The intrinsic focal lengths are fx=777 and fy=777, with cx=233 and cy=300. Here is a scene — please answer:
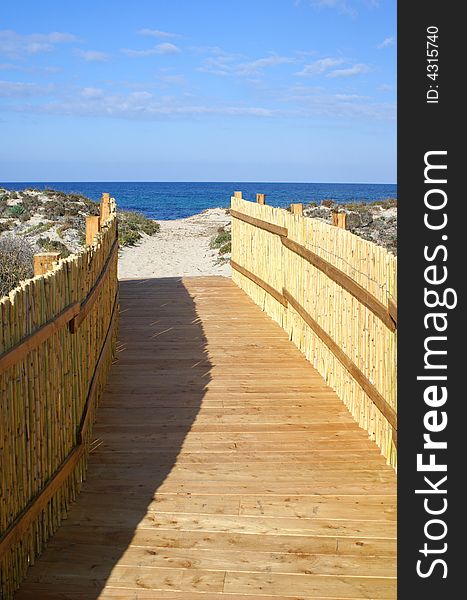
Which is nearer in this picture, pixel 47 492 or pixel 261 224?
pixel 47 492

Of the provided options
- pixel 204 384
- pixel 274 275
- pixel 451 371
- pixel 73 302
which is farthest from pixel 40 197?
pixel 451 371

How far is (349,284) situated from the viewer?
21.3 ft

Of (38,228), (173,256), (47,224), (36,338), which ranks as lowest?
(173,256)

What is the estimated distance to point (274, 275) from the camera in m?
10.5

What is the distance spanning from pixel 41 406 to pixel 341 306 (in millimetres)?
3378

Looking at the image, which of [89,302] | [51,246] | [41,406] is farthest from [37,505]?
[51,246]

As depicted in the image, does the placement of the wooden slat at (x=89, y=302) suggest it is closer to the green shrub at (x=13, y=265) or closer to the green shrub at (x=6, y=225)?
the green shrub at (x=13, y=265)

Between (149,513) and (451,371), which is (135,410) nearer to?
(149,513)

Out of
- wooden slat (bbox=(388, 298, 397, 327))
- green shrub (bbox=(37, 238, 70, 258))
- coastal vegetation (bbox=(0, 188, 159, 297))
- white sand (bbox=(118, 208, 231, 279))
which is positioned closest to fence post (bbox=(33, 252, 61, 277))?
wooden slat (bbox=(388, 298, 397, 327))

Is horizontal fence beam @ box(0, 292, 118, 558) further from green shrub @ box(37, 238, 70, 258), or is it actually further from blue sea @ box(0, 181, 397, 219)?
blue sea @ box(0, 181, 397, 219)

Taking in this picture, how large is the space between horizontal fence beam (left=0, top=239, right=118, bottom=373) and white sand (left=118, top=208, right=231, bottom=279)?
32.6 feet

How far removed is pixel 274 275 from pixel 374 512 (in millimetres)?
6089

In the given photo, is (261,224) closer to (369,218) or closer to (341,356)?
Answer: (341,356)

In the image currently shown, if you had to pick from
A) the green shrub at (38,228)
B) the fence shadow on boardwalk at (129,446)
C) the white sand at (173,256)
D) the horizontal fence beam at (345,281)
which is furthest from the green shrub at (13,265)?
the green shrub at (38,228)
